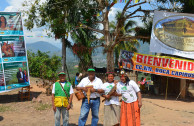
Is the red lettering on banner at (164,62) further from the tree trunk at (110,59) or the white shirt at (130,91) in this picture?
the white shirt at (130,91)

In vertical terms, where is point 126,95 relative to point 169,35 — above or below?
below

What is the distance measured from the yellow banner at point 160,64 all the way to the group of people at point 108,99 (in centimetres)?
728

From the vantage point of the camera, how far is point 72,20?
1377cm

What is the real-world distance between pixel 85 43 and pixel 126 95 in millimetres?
10233

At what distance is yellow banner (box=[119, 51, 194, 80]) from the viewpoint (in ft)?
37.4

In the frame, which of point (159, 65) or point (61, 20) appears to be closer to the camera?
point (159, 65)

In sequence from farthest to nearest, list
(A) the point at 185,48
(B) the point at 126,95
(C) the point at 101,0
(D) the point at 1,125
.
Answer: (C) the point at 101,0 → (A) the point at 185,48 → (D) the point at 1,125 → (B) the point at 126,95

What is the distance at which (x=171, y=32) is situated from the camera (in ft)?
38.5

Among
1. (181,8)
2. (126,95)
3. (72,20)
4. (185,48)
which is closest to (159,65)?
(185,48)

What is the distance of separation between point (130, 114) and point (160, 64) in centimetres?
757

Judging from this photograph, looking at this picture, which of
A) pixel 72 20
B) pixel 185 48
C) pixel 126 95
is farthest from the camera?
pixel 72 20

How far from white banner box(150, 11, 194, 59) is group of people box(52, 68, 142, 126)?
729cm

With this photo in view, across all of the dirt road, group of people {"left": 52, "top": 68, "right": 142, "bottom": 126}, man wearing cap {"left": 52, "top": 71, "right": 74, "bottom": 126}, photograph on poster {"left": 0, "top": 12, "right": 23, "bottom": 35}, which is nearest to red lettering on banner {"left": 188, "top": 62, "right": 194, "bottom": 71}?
the dirt road

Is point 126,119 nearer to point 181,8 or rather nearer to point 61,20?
point 61,20
